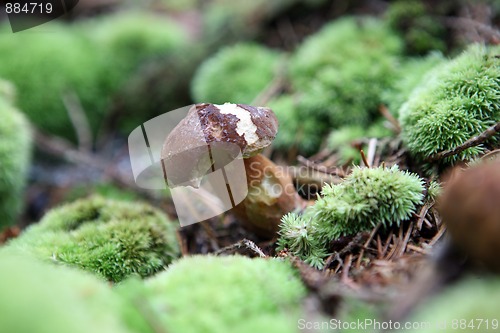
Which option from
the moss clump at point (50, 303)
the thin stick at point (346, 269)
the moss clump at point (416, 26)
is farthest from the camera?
the moss clump at point (416, 26)

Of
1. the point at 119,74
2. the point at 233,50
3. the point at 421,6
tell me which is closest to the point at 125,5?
the point at 119,74

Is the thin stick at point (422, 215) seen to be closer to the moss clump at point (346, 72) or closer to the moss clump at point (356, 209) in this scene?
the moss clump at point (356, 209)

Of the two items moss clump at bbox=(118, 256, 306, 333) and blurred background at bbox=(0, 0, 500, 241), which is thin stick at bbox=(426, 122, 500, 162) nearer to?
blurred background at bbox=(0, 0, 500, 241)

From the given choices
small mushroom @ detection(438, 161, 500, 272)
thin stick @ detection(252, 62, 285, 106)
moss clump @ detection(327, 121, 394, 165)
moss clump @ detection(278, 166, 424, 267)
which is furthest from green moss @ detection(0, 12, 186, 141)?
small mushroom @ detection(438, 161, 500, 272)

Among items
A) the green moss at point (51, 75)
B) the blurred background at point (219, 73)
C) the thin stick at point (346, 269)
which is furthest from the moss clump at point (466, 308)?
the green moss at point (51, 75)

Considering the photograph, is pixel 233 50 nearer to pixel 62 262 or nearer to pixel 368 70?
pixel 368 70

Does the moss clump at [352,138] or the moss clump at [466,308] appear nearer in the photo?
the moss clump at [466,308]
